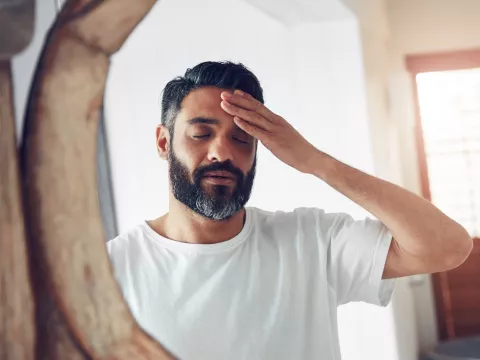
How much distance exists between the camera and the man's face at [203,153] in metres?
0.65

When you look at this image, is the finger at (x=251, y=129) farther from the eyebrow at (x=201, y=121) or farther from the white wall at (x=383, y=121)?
the white wall at (x=383, y=121)

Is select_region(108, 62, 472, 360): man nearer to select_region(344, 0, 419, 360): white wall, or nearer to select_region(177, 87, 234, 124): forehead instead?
select_region(177, 87, 234, 124): forehead

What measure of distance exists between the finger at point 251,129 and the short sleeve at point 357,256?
0.60ft

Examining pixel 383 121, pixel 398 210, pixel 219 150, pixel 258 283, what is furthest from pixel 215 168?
pixel 383 121

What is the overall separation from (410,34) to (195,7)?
40.7 inches

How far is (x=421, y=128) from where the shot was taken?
1488mm

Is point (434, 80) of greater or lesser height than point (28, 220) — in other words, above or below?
above

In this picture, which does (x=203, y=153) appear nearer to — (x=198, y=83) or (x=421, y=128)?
(x=198, y=83)

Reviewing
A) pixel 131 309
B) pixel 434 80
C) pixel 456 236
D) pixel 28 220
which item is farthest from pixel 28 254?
pixel 434 80

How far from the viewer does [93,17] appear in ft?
1.87

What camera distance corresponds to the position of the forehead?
25.7 inches

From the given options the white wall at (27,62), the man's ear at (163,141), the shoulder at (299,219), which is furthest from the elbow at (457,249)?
the white wall at (27,62)

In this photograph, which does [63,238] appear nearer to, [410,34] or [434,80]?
[434,80]

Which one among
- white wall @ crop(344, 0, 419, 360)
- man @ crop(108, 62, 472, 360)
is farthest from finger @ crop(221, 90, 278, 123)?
white wall @ crop(344, 0, 419, 360)
